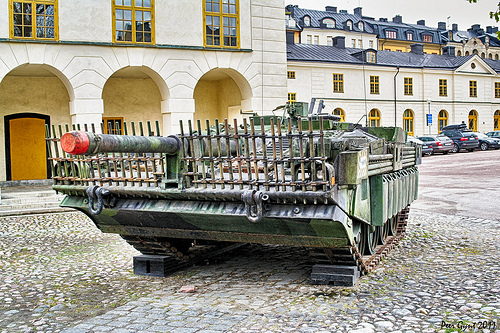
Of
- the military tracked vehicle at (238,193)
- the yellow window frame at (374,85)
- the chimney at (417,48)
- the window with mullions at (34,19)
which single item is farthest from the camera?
the chimney at (417,48)

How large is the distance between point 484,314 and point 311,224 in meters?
1.68

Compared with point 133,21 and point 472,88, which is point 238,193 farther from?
point 472,88

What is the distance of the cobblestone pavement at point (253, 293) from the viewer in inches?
199

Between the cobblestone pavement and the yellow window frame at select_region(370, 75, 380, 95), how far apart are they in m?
32.2

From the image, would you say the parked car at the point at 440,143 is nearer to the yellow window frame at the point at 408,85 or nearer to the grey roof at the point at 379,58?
the grey roof at the point at 379,58

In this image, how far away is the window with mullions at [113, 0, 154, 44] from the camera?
53.3 ft

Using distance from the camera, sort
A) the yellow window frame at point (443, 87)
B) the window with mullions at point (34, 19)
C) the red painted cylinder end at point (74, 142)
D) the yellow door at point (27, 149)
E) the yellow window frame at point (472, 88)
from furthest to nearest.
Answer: the yellow window frame at point (472, 88) < the yellow window frame at point (443, 87) < the yellow door at point (27, 149) < the window with mullions at point (34, 19) < the red painted cylinder end at point (74, 142)

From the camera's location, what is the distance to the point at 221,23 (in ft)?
57.2

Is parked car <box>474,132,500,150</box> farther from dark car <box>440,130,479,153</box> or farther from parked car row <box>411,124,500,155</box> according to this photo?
dark car <box>440,130,479,153</box>

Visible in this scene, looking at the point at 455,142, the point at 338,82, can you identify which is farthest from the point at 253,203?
the point at 338,82

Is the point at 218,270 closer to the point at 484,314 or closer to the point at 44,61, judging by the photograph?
the point at 484,314

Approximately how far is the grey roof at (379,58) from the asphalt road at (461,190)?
53.8ft

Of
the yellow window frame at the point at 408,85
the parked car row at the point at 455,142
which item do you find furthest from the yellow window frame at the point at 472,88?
the parked car row at the point at 455,142

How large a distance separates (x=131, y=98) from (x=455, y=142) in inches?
815
